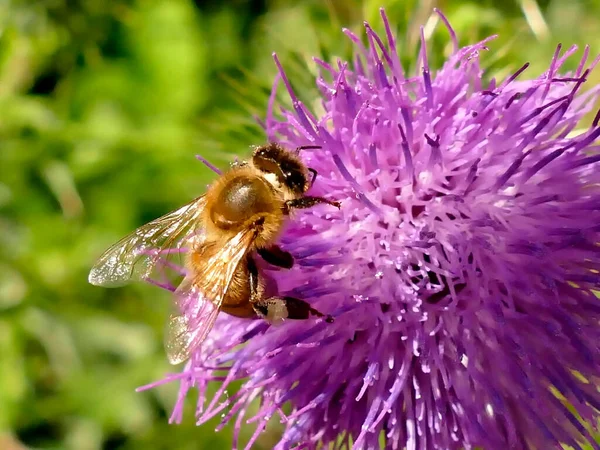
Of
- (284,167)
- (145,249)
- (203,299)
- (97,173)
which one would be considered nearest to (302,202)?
(284,167)

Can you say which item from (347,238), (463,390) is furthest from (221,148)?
(463,390)

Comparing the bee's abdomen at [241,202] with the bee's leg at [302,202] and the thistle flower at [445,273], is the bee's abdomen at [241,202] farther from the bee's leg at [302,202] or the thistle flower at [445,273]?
the thistle flower at [445,273]

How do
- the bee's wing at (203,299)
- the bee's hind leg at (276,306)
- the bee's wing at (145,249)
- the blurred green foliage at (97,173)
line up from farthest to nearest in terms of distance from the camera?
the blurred green foliage at (97,173) → the bee's wing at (145,249) → the bee's hind leg at (276,306) → the bee's wing at (203,299)

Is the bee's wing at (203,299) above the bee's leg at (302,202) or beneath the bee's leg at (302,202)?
beneath

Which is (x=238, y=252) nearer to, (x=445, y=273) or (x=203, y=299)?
(x=203, y=299)

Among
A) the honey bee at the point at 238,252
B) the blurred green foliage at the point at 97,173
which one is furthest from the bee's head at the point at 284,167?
the blurred green foliage at the point at 97,173

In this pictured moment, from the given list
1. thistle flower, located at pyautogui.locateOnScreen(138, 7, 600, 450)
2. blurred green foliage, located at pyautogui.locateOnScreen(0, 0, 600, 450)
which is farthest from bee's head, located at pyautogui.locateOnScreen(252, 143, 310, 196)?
blurred green foliage, located at pyautogui.locateOnScreen(0, 0, 600, 450)

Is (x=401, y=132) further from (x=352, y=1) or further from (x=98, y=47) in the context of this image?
(x=98, y=47)
